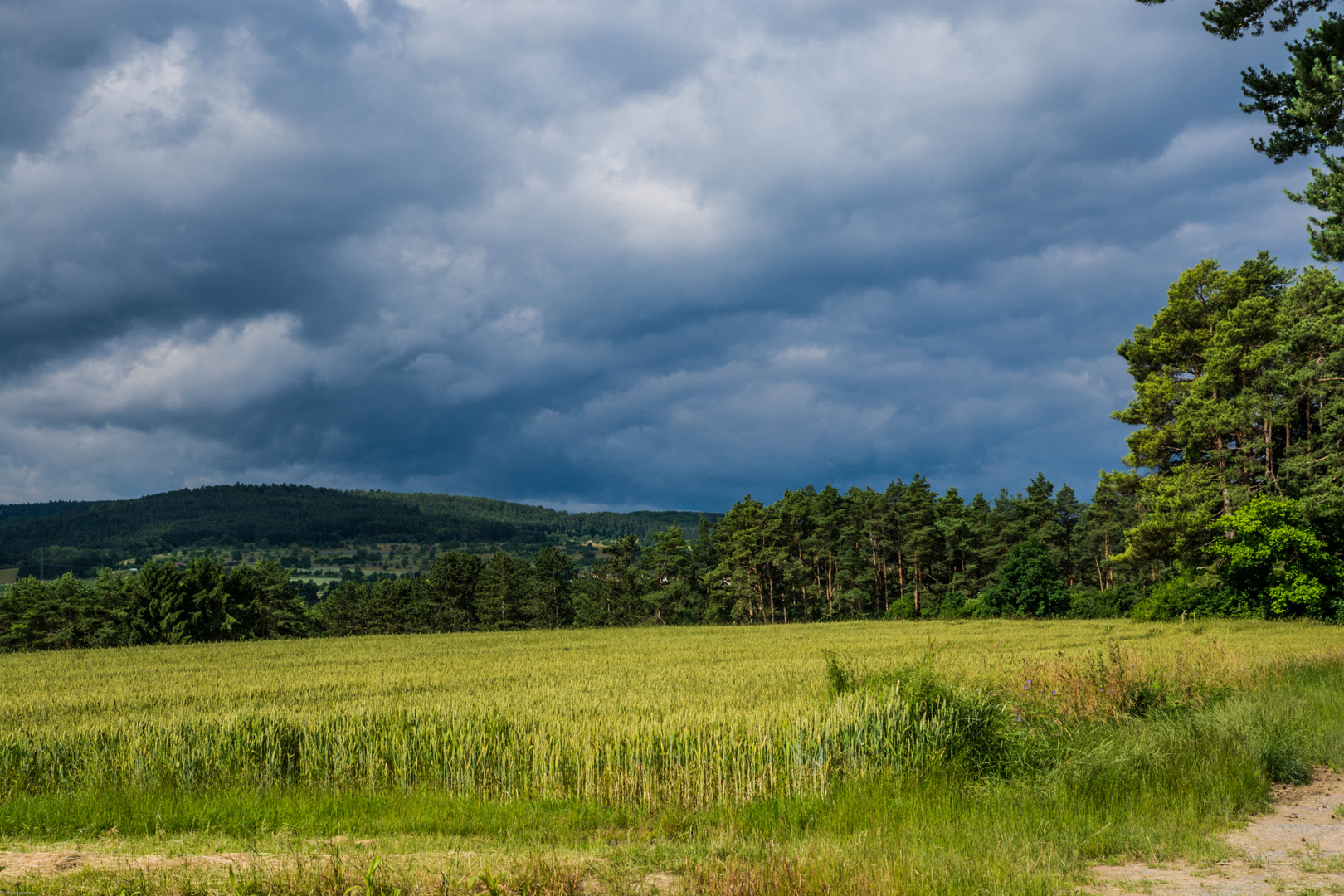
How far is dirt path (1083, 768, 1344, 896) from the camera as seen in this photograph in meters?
6.68

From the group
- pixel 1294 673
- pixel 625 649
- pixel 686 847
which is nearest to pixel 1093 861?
pixel 686 847

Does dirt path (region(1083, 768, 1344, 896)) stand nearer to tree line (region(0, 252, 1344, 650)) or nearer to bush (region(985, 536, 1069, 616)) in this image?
tree line (region(0, 252, 1344, 650))

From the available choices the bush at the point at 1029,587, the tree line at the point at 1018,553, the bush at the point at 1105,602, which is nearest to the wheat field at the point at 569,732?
the tree line at the point at 1018,553

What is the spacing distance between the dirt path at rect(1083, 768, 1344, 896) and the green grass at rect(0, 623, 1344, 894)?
0.31 meters

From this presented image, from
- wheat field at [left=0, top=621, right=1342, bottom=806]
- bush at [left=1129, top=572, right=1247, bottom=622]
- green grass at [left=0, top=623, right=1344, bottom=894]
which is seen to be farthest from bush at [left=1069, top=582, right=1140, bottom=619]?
green grass at [left=0, top=623, right=1344, bottom=894]

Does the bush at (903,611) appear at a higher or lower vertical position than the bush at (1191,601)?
lower

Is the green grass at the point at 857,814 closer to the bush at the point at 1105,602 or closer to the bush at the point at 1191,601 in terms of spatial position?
the bush at the point at 1191,601

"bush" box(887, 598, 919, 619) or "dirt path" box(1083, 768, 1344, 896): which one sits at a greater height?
"dirt path" box(1083, 768, 1344, 896)

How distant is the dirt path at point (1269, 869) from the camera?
6680 mm

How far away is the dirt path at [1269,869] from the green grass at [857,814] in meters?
0.31

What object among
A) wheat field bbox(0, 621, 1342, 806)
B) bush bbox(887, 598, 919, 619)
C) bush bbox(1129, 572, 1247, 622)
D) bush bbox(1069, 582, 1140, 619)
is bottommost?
bush bbox(887, 598, 919, 619)

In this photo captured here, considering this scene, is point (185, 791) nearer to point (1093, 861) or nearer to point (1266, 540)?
point (1093, 861)

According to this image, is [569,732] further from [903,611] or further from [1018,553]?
[903,611]

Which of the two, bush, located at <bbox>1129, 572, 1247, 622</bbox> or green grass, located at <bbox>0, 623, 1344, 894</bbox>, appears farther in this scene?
bush, located at <bbox>1129, 572, 1247, 622</bbox>
